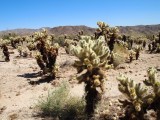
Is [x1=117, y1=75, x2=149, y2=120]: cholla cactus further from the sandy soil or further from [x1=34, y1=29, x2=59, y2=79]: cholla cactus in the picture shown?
[x1=34, y1=29, x2=59, y2=79]: cholla cactus

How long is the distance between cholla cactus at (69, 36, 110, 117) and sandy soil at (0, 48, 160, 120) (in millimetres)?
2165

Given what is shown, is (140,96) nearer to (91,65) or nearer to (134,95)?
(134,95)

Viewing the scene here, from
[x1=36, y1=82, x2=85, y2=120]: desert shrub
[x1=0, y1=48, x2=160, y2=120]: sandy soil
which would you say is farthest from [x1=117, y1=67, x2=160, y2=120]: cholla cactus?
[x1=0, y1=48, x2=160, y2=120]: sandy soil

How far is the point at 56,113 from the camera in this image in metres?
11.0

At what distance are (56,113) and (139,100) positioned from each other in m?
3.61

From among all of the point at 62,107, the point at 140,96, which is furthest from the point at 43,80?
the point at 140,96

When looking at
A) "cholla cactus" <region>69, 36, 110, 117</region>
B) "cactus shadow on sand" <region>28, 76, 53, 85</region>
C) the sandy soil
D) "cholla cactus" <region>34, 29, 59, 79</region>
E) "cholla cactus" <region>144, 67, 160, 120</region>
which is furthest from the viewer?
"cholla cactus" <region>34, 29, 59, 79</region>

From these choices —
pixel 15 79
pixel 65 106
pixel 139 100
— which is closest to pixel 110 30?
pixel 15 79

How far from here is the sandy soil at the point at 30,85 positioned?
12.1 meters

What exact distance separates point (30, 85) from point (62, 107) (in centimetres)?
533

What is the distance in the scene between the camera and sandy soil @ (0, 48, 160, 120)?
12117 mm

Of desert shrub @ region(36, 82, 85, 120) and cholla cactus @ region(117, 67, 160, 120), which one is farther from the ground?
cholla cactus @ region(117, 67, 160, 120)

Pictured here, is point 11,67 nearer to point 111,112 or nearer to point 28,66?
point 28,66

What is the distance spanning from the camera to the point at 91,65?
9.96 m
